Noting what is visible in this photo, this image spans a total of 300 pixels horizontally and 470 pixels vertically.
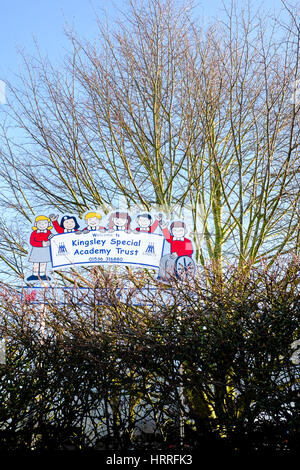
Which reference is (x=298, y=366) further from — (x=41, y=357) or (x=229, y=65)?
(x=229, y=65)

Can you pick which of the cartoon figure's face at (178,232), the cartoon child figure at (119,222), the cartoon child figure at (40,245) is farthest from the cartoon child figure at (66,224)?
the cartoon figure's face at (178,232)

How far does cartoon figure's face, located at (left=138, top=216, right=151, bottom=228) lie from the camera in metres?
7.97

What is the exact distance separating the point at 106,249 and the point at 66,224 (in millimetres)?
888

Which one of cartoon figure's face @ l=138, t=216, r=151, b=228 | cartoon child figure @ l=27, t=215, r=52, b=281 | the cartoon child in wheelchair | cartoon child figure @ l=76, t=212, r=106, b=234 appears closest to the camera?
cartoon child figure @ l=27, t=215, r=52, b=281

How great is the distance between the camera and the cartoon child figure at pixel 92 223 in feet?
25.8

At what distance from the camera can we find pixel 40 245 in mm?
7820

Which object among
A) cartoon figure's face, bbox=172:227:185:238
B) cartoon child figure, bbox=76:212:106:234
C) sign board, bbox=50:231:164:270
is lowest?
sign board, bbox=50:231:164:270

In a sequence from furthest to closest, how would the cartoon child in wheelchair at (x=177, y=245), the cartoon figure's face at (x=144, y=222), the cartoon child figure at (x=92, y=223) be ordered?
the cartoon figure's face at (x=144, y=222) < the cartoon child figure at (x=92, y=223) < the cartoon child in wheelchair at (x=177, y=245)

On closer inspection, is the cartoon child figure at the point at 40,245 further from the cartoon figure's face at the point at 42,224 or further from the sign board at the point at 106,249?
the sign board at the point at 106,249

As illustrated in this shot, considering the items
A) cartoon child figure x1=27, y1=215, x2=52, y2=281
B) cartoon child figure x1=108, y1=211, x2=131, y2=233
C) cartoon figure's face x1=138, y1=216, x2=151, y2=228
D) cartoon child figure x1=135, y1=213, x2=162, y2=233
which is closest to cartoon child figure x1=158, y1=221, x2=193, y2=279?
cartoon child figure x1=135, y1=213, x2=162, y2=233

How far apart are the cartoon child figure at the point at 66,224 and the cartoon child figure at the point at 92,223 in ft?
0.52

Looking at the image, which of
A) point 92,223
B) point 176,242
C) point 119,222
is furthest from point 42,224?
point 176,242

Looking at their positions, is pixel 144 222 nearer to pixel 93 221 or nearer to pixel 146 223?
pixel 146 223

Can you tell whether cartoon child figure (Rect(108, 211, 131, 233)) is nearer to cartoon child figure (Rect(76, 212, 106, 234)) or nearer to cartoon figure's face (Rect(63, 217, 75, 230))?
cartoon child figure (Rect(76, 212, 106, 234))
